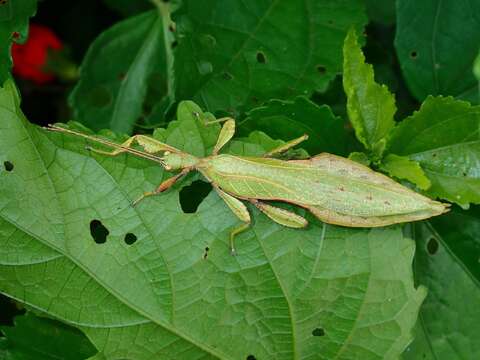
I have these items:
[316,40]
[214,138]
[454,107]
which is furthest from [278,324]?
[316,40]

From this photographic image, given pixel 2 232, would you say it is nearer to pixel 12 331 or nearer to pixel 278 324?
pixel 12 331

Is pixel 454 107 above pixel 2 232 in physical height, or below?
above

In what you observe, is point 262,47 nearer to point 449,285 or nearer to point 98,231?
point 98,231

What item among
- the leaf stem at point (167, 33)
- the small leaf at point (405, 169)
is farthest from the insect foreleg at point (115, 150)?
the small leaf at point (405, 169)

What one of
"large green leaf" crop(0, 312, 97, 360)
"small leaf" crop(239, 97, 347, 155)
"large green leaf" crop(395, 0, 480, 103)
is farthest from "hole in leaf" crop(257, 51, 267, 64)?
"large green leaf" crop(0, 312, 97, 360)

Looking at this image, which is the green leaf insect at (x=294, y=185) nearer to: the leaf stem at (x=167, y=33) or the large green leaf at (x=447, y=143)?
the large green leaf at (x=447, y=143)

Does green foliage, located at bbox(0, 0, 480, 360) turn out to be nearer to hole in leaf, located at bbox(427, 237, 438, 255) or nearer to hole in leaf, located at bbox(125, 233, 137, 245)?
hole in leaf, located at bbox(125, 233, 137, 245)
